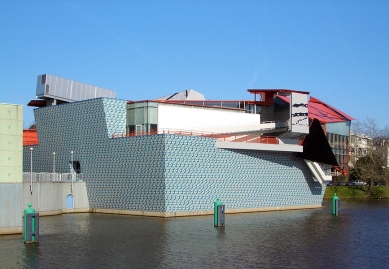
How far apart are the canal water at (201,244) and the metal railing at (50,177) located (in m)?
4.31

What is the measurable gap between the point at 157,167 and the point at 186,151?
6.09 feet

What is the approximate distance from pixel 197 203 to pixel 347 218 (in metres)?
8.44

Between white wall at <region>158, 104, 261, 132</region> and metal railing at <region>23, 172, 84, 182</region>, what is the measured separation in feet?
21.6

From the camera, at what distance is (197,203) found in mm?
31062

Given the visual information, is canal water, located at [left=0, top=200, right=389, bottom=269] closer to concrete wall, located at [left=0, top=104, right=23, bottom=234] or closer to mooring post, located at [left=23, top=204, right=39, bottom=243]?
mooring post, located at [left=23, top=204, right=39, bottom=243]

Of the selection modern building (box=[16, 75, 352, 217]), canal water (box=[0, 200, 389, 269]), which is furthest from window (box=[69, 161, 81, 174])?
Result: canal water (box=[0, 200, 389, 269])

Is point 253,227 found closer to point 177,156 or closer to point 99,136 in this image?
point 177,156

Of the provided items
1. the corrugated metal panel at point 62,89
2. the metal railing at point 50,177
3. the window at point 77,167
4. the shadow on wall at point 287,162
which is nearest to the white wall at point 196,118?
the shadow on wall at point 287,162

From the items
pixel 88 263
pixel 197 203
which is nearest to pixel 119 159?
pixel 197 203

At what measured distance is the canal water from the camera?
15742 millimetres

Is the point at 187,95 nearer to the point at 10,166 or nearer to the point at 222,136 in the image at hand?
the point at 222,136

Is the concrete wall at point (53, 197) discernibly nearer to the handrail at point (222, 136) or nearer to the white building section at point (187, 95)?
the handrail at point (222, 136)

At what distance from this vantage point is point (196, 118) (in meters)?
35.5

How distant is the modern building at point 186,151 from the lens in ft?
100
